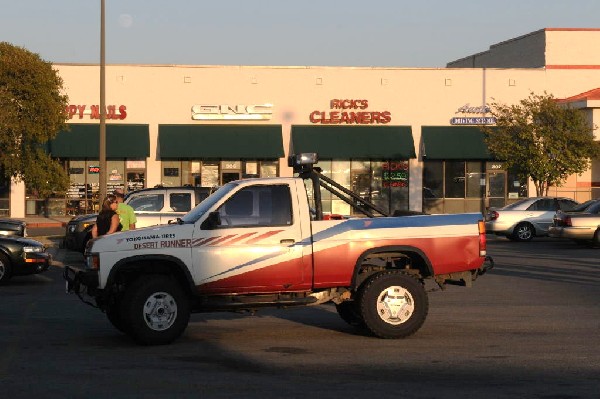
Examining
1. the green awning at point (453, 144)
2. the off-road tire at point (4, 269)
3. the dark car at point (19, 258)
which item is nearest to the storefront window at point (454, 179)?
the green awning at point (453, 144)

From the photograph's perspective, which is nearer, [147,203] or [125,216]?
[125,216]

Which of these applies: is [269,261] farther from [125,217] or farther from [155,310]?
[125,217]

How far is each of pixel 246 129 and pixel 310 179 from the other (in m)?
34.6

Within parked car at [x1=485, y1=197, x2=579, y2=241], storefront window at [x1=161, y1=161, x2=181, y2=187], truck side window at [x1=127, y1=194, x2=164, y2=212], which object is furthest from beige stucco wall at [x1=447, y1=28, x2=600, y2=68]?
truck side window at [x1=127, y1=194, x2=164, y2=212]

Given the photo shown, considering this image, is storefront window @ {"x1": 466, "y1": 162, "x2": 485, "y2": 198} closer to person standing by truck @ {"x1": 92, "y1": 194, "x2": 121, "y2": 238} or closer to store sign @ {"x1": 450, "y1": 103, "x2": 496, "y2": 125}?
store sign @ {"x1": 450, "y1": 103, "x2": 496, "y2": 125}

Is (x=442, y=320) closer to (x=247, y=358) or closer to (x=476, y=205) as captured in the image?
(x=247, y=358)

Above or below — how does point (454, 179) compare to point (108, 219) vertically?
above

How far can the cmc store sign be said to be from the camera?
48.7 meters

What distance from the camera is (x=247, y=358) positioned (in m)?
10.9

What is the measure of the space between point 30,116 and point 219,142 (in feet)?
32.3

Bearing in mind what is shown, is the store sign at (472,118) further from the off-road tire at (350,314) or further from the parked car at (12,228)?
the off-road tire at (350,314)

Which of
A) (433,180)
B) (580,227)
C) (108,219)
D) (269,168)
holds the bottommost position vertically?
(580,227)

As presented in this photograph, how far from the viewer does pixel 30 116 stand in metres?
39.8

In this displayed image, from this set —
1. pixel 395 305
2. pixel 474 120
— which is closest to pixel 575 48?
pixel 474 120
